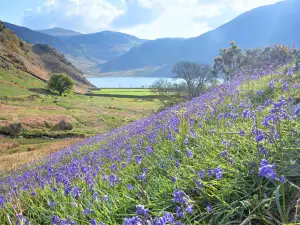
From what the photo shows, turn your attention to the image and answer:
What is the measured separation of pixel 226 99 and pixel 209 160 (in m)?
4.52

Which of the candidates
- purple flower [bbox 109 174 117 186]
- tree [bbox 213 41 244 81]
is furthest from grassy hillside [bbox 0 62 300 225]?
tree [bbox 213 41 244 81]

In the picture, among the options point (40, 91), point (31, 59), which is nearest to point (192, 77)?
point (40, 91)

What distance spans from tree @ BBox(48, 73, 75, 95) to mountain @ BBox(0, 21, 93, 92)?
2677 cm

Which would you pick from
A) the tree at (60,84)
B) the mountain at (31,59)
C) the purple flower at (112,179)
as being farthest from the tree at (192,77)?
the mountain at (31,59)

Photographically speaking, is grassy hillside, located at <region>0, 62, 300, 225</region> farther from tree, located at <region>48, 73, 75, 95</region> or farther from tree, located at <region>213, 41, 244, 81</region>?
tree, located at <region>48, 73, 75, 95</region>

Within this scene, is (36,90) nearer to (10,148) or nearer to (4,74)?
(4,74)

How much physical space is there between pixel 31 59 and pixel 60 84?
63014 mm

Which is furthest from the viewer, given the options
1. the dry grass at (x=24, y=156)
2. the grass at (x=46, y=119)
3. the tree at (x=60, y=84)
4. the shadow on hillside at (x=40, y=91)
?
the tree at (x=60, y=84)

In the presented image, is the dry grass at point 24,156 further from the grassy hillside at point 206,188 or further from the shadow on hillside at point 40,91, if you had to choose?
the shadow on hillside at point 40,91

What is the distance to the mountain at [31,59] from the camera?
140 metres

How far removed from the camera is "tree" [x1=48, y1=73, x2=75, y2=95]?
368ft

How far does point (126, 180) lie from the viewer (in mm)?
4527

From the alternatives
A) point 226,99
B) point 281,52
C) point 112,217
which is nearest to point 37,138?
point 226,99

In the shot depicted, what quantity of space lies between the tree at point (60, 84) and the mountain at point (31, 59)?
26.8 metres
